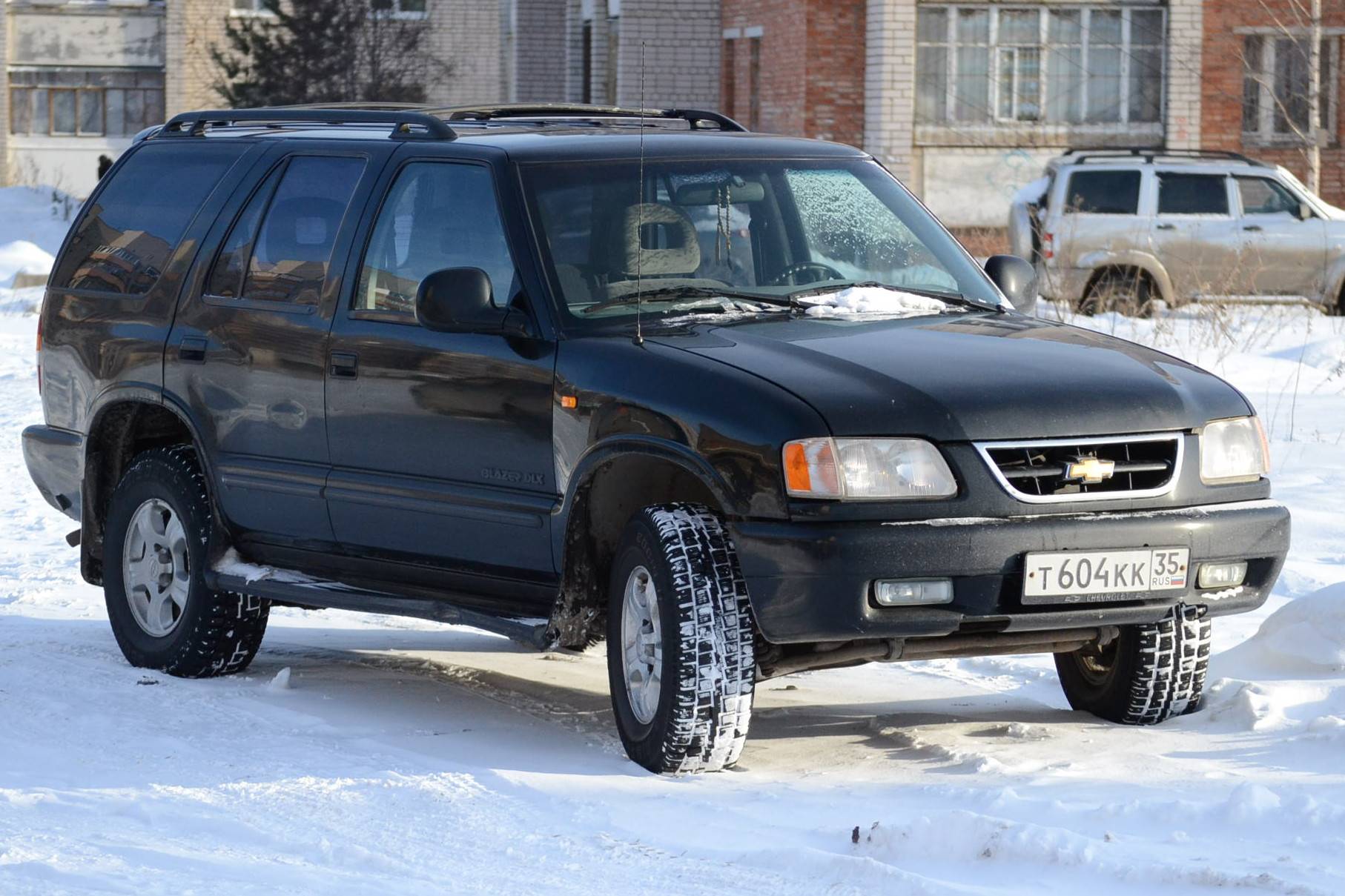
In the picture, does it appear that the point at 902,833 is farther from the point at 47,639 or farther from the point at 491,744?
the point at 47,639

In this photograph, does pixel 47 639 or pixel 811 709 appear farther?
A: pixel 47 639

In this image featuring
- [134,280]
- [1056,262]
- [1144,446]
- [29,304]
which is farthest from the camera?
[29,304]

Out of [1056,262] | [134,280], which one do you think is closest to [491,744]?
[134,280]

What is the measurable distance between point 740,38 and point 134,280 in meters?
24.5

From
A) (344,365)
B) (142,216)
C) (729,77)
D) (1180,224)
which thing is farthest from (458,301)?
(729,77)

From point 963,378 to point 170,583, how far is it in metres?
3.21

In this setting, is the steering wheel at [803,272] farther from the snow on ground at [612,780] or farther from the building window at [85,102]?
the building window at [85,102]

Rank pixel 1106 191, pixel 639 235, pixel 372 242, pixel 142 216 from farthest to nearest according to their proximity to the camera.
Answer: pixel 1106 191 < pixel 142 216 < pixel 372 242 < pixel 639 235

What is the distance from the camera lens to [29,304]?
71.5 ft

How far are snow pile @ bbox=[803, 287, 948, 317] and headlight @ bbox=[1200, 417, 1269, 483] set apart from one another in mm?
1010

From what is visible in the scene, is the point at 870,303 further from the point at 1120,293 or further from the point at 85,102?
the point at 85,102

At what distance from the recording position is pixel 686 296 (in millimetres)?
5945

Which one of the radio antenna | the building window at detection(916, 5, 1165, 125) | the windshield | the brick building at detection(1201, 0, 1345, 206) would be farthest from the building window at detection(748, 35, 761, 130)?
the radio antenna

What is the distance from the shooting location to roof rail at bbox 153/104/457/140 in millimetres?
6520
